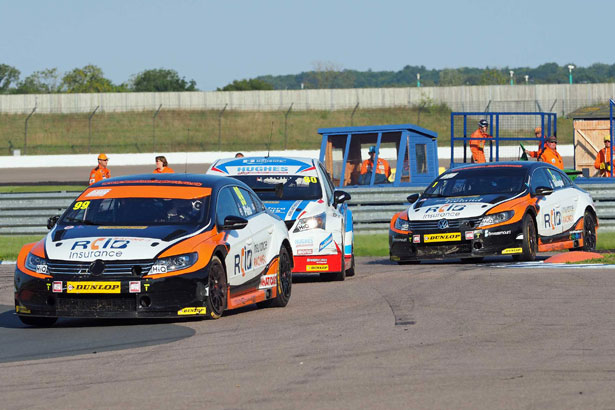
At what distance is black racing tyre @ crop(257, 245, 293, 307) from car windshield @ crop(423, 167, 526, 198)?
5.79 metres

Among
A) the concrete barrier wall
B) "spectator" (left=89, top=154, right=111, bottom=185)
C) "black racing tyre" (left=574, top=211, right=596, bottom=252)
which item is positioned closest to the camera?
"black racing tyre" (left=574, top=211, right=596, bottom=252)

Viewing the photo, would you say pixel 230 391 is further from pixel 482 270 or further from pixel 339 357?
pixel 482 270

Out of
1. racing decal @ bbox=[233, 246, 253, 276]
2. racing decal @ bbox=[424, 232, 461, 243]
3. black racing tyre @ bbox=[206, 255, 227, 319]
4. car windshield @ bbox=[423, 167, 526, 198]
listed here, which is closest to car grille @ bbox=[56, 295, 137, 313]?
black racing tyre @ bbox=[206, 255, 227, 319]

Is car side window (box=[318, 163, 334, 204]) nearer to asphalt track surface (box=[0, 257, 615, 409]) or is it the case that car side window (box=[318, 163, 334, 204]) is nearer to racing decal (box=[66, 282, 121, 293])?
asphalt track surface (box=[0, 257, 615, 409])

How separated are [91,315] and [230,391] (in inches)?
129

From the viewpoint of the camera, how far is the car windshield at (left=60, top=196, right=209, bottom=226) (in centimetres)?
1048

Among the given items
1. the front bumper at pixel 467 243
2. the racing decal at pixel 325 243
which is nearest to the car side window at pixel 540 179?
the front bumper at pixel 467 243

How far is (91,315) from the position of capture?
954 cm

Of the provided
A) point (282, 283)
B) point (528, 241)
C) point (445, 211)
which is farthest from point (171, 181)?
point (528, 241)

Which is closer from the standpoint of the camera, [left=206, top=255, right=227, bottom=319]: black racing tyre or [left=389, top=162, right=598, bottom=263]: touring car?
[left=206, top=255, right=227, bottom=319]: black racing tyre

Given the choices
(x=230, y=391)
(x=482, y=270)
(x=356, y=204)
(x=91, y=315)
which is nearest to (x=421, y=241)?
(x=482, y=270)

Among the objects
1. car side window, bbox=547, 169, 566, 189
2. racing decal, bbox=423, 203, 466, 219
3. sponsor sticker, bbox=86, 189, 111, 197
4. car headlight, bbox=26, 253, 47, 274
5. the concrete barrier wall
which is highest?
the concrete barrier wall

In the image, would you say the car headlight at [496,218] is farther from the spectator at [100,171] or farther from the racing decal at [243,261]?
the spectator at [100,171]

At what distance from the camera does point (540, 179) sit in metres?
17.4
